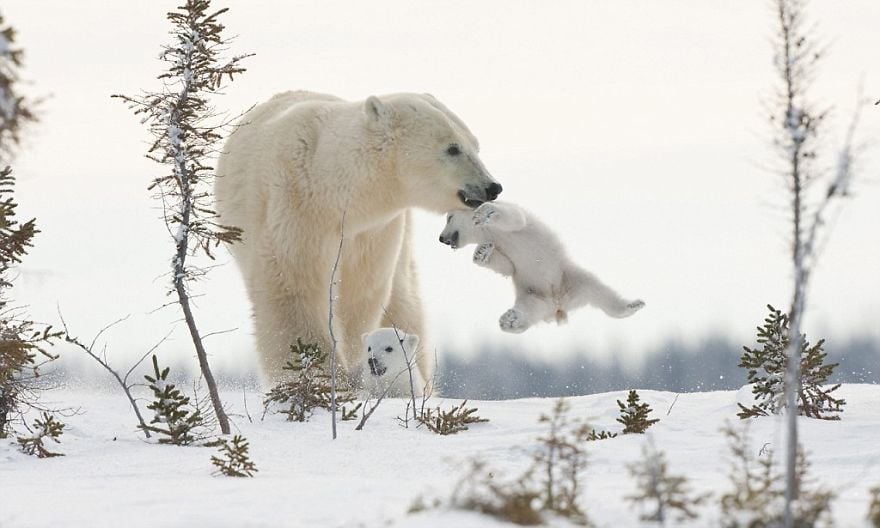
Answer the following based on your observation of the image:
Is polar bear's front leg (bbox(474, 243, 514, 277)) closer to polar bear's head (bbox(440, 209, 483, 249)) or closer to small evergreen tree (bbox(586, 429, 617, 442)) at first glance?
polar bear's head (bbox(440, 209, 483, 249))

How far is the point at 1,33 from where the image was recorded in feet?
10.3

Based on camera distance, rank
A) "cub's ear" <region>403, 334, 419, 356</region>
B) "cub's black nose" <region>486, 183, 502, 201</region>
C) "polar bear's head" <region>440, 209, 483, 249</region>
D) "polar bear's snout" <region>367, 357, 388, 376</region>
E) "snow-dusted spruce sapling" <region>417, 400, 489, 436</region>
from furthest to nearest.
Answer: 1. "cub's ear" <region>403, 334, 419, 356</region>
2. "polar bear's snout" <region>367, 357, 388, 376</region>
3. "cub's black nose" <region>486, 183, 502, 201</region>
4. "polar bear's head" <region>440, 209, 483, 249</region>
5. "snow-dusted spruce sapling" <region>417, 400, 489, 436</region>

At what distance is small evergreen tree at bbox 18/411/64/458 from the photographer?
220 inches

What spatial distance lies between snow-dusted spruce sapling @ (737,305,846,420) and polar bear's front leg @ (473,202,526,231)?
175cm

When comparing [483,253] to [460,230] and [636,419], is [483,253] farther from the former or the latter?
[636,419]

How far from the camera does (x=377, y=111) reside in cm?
833

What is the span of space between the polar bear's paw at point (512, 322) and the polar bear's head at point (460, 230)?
85cm

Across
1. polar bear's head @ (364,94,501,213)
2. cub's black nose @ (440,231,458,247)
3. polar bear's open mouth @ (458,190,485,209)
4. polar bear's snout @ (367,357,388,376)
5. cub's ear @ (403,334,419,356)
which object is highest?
polar bear's head @ (364,94,501,213)

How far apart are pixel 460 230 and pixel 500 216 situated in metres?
0.57

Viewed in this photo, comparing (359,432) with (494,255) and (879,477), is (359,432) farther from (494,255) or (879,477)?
(879,477)

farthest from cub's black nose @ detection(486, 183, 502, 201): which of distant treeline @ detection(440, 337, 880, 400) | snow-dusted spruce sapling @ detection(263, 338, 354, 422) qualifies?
distant treeline @ detection(440, 337, 880, 400)

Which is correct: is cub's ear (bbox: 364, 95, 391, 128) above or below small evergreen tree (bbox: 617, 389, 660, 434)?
above

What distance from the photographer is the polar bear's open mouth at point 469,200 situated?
812 cm

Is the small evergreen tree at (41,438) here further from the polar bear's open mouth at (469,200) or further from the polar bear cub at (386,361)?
the polar bear's open mouth at (469,200)
